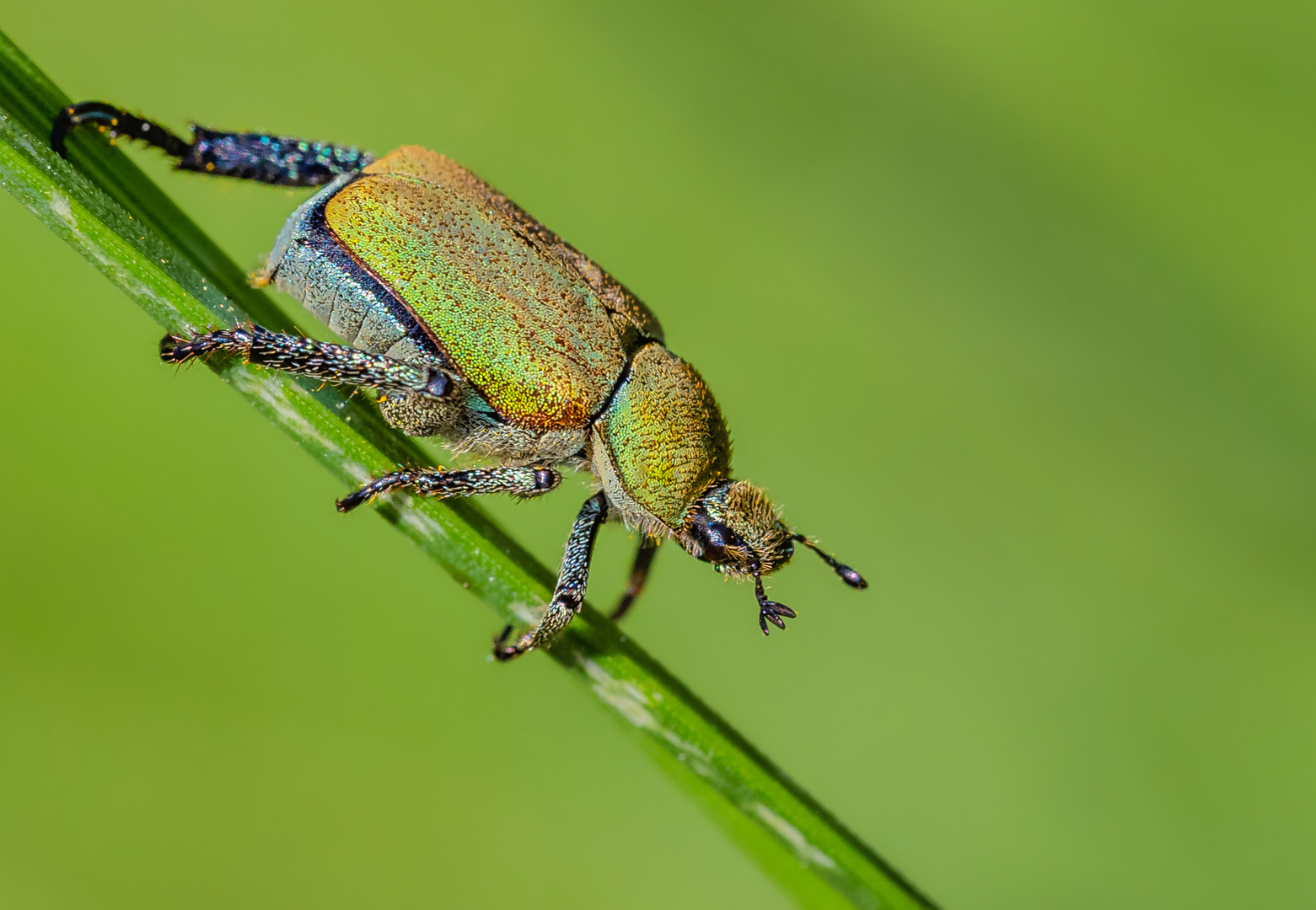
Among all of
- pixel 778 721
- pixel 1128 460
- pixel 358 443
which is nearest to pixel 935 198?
pixel 1128 460

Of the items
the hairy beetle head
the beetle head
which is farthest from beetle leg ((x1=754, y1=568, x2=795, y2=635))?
the hairy beetle head

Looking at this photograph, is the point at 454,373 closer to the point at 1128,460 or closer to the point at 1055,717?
the point at 1055,717

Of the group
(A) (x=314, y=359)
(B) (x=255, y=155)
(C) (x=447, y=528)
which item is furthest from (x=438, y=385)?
(B) (x=255, y=155)

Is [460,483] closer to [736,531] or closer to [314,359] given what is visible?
[314,359]

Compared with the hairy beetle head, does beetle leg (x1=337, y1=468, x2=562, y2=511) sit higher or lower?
lower

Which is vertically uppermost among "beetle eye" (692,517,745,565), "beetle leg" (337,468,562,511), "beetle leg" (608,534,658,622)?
"beetle eye" (692,517,745,565)

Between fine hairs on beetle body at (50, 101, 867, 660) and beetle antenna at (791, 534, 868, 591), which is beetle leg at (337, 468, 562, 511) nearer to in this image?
fine hairs on beetle body at (50, 101, 867, 660)

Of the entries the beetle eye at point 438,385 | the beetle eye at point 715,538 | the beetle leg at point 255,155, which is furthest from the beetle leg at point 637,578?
the beetle leg at point 255,155
